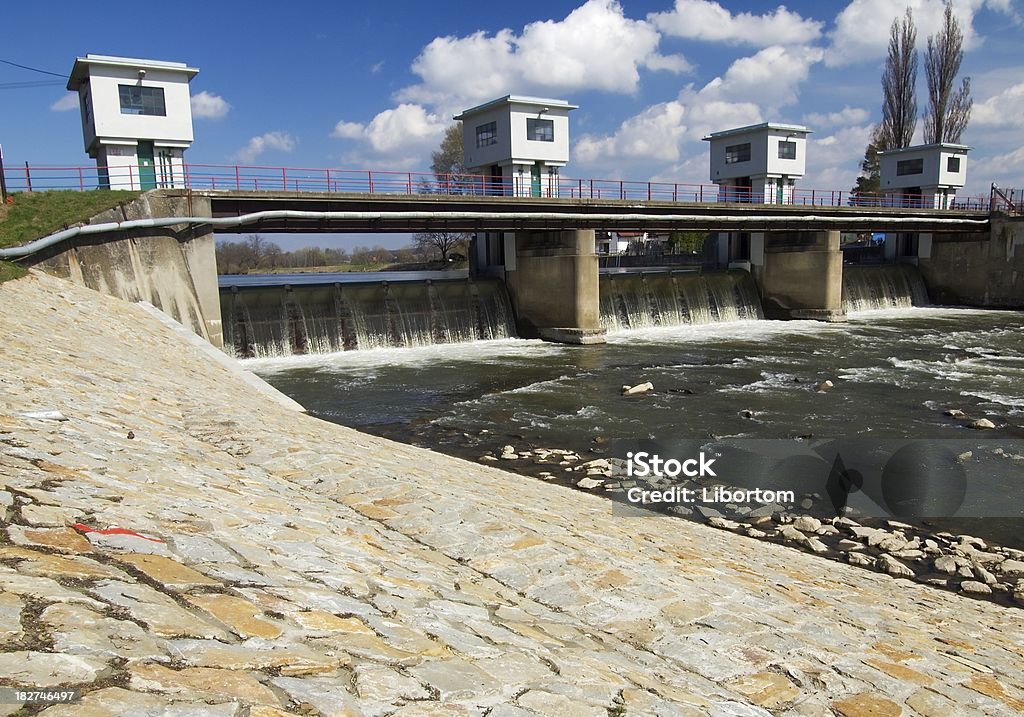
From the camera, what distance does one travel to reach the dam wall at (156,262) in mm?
20297

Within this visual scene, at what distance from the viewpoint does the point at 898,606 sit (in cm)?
693

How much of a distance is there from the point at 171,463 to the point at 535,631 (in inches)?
162

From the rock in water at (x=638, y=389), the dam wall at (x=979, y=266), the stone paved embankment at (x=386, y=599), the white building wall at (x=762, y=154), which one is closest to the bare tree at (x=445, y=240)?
the white building wall at (x=762, y=154)

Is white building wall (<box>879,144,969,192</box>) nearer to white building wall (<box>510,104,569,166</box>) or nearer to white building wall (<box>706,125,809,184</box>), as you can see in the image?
white building wall (<box>706,125,809,184</box>)

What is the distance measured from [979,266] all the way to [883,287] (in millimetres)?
6517

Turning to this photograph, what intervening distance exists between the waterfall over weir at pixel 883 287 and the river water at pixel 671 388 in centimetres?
1174

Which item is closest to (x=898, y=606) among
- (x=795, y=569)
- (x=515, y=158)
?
(x=795, y=569)

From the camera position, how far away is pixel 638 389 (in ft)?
67.6

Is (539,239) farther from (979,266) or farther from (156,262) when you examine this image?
(979,266)

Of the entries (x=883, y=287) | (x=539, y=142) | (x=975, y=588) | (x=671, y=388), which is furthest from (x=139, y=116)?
(x=883, y=287)
